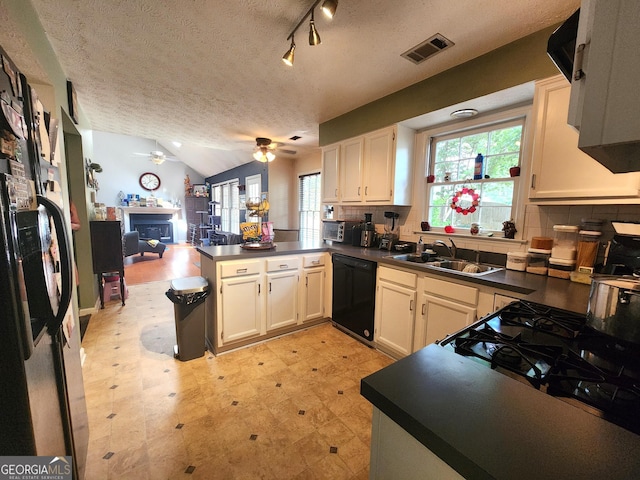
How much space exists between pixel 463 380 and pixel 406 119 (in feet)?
7.99

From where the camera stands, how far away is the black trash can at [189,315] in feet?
7.59

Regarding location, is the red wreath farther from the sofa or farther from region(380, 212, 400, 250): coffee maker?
the sofa

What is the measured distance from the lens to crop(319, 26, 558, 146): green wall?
68.9 inches

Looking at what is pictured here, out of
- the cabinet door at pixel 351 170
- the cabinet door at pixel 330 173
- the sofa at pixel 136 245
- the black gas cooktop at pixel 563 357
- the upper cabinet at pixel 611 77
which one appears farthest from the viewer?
the sofa at pixel 136 245

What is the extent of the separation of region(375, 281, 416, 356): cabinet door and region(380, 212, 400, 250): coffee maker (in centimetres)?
57

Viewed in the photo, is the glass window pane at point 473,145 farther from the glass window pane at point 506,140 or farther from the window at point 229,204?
the window at point 229,204

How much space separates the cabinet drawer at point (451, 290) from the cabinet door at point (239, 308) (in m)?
1.53

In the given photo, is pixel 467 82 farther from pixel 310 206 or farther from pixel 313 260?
pixel 310 206

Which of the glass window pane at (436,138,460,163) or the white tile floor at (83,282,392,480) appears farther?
the glass window pane at (436,138,460,163)

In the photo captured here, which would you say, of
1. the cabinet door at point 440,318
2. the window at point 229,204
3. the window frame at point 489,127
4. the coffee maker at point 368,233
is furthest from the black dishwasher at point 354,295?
the window at point 229,204

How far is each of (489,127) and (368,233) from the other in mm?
1499

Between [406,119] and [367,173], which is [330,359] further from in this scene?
[406,119]

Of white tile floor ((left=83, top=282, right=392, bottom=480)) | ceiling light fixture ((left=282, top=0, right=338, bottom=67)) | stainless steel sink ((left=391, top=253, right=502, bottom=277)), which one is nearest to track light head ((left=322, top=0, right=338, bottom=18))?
ceiling light fixture ((left=282, top=0, right=338, bottom=67))

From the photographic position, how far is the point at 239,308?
8.27 ft
